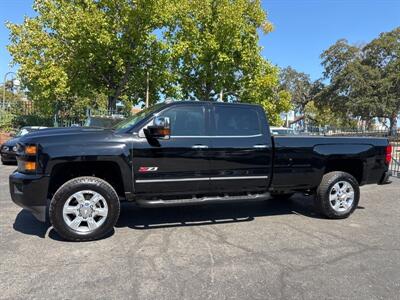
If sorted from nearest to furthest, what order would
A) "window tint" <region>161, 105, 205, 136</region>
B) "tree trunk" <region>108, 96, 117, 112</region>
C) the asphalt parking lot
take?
1. the asphalt parking lot
2. "window tint" <region>161, 105, 205, 136</region>
3. "tree trunk" <region>108, 96, 117, 112</region>

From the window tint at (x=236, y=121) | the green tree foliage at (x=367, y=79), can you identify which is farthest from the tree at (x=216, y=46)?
the green tree foliage at (x=367, y=79)

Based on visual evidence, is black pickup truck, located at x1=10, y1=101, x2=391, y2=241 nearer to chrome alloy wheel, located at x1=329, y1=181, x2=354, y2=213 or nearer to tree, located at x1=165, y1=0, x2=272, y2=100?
chrome alloy wheel, located at x1=329, y1=181, x2=354, y2=213

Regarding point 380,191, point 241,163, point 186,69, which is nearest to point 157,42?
point 186,69

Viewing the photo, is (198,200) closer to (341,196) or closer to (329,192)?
(329,192)

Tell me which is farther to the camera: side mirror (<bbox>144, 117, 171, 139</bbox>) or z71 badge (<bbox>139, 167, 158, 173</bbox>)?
z71 badge (<bbox>139, 167, 158, 173</bbox>)

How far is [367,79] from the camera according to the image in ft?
151

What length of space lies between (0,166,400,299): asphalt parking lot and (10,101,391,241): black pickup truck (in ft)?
1.51

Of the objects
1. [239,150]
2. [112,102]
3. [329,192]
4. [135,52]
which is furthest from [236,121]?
[112,102]

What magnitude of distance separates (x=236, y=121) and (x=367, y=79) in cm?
4624

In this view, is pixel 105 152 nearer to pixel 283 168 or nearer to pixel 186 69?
pixel 283 168

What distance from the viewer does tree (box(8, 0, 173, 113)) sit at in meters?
19.5

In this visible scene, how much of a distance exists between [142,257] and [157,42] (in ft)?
60.4

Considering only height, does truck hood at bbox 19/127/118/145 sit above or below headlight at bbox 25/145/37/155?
above

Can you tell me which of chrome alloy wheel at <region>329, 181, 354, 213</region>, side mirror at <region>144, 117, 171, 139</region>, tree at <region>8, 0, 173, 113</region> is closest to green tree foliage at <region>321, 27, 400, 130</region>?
tree at <region>8, 0, 173, 113</region>
